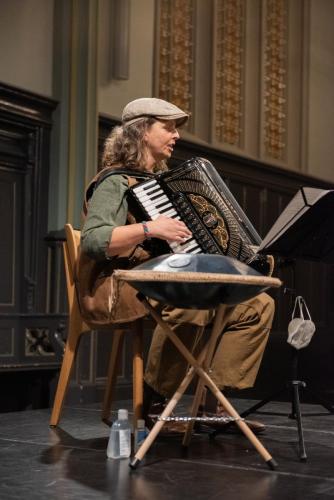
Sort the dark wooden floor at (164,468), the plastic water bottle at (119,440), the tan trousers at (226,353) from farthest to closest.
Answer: the tan trousers at (226,353)
the plastic water bottle at (119,440)
the dark wooden floor at (164,468)

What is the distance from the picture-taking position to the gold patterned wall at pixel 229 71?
305 inches

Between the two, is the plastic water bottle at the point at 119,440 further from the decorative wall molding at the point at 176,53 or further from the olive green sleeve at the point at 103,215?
the decorative wall molding at the point at 176,53

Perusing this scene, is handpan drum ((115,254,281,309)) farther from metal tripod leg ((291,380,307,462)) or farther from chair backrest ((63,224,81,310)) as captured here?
chair backrest ((63,224,81,310))

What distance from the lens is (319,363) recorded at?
250 inches

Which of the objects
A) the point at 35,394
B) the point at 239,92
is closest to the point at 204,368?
the point at 35,394

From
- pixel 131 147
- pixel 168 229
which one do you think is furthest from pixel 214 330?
pixel 131 147

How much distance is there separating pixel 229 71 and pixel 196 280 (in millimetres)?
5587

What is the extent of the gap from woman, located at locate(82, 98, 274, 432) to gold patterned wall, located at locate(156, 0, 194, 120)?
3333mm

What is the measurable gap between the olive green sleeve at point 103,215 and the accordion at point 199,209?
61 millimetres

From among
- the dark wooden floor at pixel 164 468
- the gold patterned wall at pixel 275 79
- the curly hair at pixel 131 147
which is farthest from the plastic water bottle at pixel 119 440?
the gold patterned wall at pixel 275 79

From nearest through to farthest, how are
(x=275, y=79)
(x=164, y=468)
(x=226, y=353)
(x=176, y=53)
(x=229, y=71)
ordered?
(x=164, y=468) → (x=226, y=353) → (x=176, y=53) → (x=229, y=71) → (x=275, y=79)

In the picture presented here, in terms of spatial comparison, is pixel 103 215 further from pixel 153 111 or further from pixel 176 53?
pixel 176 53

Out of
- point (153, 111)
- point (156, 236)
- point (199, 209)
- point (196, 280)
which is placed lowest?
point (196, 280)

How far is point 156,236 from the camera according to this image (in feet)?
10.1
